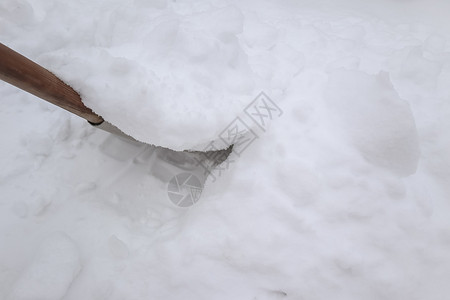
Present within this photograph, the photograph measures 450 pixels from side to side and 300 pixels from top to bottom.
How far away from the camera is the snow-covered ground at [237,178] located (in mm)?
1000

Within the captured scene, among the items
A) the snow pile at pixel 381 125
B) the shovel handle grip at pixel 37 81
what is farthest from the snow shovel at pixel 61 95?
the snow pile at pixel 381 125

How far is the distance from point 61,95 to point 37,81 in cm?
9

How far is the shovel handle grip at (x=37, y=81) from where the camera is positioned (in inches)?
31.0

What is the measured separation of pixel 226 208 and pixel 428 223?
0.67 m

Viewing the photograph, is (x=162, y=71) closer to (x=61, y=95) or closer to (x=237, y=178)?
(x=61, y=95)

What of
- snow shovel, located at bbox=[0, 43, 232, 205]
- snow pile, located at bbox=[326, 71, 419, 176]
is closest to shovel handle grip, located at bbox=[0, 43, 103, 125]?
snow shovel, located at bbox=[0, 43, 232, 205]

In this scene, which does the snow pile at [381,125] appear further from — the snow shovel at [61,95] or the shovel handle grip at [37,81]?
the shovel handle grip at [37,81]

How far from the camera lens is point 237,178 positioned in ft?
3.58

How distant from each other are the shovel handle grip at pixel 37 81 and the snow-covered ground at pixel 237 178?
0.05 metres

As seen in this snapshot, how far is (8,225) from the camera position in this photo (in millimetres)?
1146

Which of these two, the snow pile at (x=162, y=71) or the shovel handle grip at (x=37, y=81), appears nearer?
the shovel handle grip at (x=37, y=81)

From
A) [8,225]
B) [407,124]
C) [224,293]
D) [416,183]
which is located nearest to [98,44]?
[8,225]

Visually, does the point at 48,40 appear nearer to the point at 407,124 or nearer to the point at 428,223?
the point at 407,124

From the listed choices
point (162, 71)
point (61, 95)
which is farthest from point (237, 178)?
point (61, 95)
